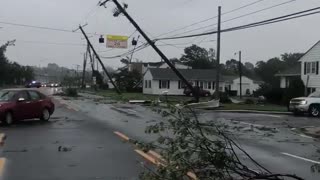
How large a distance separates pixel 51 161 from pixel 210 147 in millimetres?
7614

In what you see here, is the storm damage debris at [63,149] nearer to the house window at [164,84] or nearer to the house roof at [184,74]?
the house roof at [184,74]

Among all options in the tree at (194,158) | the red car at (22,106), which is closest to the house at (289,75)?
the red car at (22,106)

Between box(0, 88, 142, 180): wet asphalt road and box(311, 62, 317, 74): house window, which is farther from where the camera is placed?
box(311, 62, 317, 74): house window

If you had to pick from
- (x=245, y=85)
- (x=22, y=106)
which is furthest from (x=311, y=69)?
(x=245, y=85)

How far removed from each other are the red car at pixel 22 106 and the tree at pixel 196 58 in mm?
116444

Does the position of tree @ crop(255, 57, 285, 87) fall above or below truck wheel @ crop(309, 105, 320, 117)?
above

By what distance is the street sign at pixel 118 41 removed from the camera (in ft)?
210

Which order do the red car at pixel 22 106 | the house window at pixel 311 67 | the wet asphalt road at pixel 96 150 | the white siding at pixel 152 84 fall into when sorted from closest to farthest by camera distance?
the wet asphalt road at pixel 96 150, the red car at pixel 22 106, the house window at pixel 311 67, the white siding at pixel 152 84

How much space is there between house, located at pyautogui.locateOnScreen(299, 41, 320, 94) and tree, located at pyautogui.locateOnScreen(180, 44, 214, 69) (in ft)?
268

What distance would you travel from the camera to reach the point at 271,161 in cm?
1378

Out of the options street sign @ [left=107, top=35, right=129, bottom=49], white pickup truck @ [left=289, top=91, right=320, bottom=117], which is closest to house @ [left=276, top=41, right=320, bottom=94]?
street sign @ [left=107, top=35, right=129, bottom=49]

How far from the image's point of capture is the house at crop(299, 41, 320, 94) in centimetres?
5734

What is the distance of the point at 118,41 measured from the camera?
64625 millimetres

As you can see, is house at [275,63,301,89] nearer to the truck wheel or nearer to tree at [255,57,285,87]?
the truck wheel
